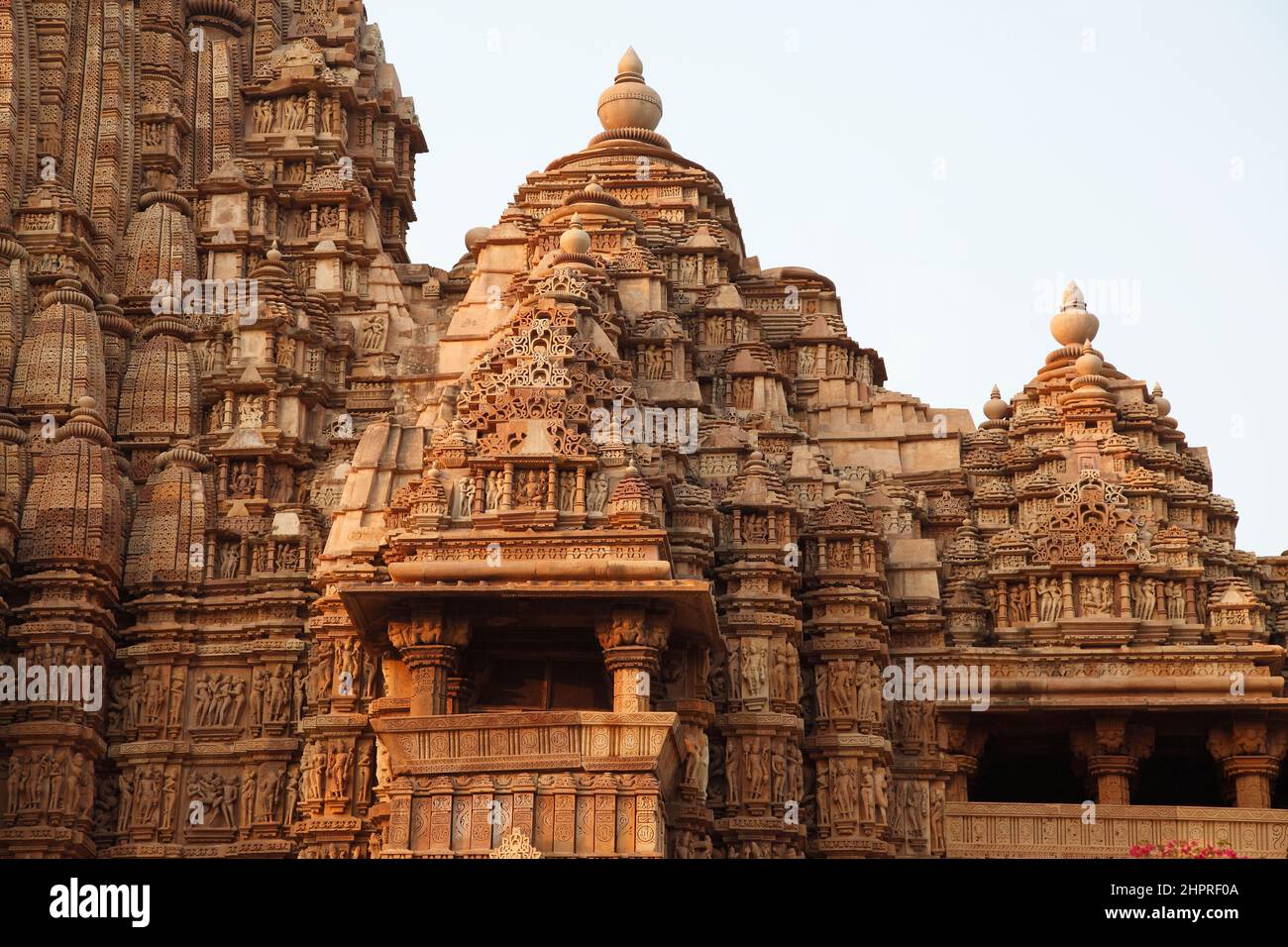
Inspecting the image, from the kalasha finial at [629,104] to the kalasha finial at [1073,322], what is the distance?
8.46m

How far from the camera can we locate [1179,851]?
36.0 m

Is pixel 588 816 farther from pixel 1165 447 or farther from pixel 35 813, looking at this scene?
pixel 1165 447

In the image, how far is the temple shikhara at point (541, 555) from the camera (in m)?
37.2

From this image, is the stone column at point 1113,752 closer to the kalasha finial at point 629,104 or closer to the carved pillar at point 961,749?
the carved pillar at point 961,749

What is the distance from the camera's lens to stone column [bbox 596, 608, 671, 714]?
36500mm

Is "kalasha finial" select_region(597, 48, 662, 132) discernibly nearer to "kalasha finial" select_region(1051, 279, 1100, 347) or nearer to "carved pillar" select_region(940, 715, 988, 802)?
"kalasha finial" select_region(1051, 279, 1100, 347)

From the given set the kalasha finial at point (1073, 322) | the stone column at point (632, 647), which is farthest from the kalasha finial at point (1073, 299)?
the stone column at point (632, 647)

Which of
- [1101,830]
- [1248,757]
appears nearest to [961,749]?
[1101,830]

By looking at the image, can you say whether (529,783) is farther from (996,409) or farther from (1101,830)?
(996,409)

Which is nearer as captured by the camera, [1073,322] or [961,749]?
[961,749]

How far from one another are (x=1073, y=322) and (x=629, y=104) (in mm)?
9297

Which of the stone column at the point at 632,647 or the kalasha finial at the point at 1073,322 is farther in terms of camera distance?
the kalasha finial at the point at 1073,322

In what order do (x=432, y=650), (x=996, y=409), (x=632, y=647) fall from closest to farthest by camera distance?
1. (x=632, y=647)
2. (x=432, y=650)
3. (x=996, y=409)

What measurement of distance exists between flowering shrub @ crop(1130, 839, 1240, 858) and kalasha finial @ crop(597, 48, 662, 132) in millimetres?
19268
